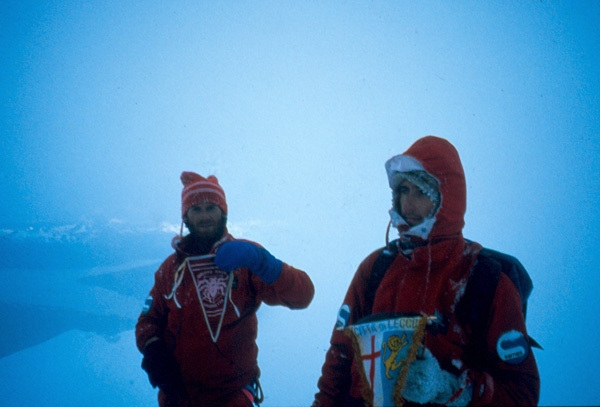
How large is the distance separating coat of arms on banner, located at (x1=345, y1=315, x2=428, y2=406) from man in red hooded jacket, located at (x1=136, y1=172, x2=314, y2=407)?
834 mm

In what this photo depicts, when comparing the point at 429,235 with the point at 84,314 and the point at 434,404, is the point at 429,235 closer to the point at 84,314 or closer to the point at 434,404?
the point at 434,404

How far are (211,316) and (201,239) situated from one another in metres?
0.69

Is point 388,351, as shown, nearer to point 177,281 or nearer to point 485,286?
point 485,286

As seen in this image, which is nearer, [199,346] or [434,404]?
[434,404]

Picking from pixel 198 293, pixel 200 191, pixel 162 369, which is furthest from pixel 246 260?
pixel 162 369

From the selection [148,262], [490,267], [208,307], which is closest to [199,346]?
[208,307]

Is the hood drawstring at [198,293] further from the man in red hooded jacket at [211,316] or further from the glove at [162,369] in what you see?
the glove at [162,369]

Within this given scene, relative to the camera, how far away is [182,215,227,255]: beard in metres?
2.27

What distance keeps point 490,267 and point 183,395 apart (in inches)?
93.9

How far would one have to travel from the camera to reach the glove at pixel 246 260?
1879 millimetres

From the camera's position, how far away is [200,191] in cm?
236

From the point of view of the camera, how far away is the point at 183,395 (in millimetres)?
1972

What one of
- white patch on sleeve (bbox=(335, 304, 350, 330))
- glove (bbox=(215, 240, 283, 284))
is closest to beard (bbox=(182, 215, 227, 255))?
glove (bbox=(215, 240, 283, 284))

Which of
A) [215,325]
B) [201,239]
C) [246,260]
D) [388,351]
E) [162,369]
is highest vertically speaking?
[201,239]
